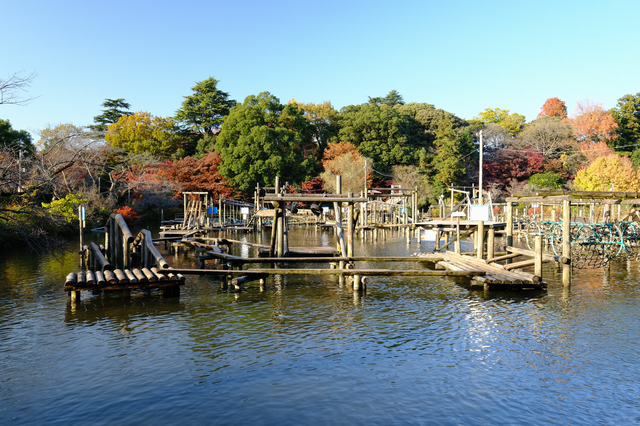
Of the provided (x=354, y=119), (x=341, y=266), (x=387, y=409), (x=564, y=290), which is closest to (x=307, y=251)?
(x=341, y=266)

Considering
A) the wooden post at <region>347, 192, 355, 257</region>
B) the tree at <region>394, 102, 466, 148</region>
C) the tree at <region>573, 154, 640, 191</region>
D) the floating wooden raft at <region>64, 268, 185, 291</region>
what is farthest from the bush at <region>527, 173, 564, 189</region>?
the floating wooden raft at <region>64, 268, 185, 291</region>

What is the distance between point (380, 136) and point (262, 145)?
16.2 meters

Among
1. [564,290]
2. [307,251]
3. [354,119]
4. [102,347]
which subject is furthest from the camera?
[354,119]

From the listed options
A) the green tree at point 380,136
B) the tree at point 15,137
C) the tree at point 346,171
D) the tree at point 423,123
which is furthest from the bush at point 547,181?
the tree at point 15,137

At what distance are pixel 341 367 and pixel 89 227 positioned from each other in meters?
38.1

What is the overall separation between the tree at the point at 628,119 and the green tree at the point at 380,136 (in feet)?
78.8

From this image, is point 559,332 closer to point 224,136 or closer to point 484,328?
point 484,328

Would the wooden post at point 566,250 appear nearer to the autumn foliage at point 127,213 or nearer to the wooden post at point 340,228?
the wooden post at point 340,228

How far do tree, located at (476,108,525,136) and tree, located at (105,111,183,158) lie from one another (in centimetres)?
4799

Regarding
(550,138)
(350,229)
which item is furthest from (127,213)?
(550,138)

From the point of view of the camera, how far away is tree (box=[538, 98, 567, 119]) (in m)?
87.6

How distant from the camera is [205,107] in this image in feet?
210

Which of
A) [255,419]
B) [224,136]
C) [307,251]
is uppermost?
[224,136]

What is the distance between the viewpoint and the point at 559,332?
37.1ft
